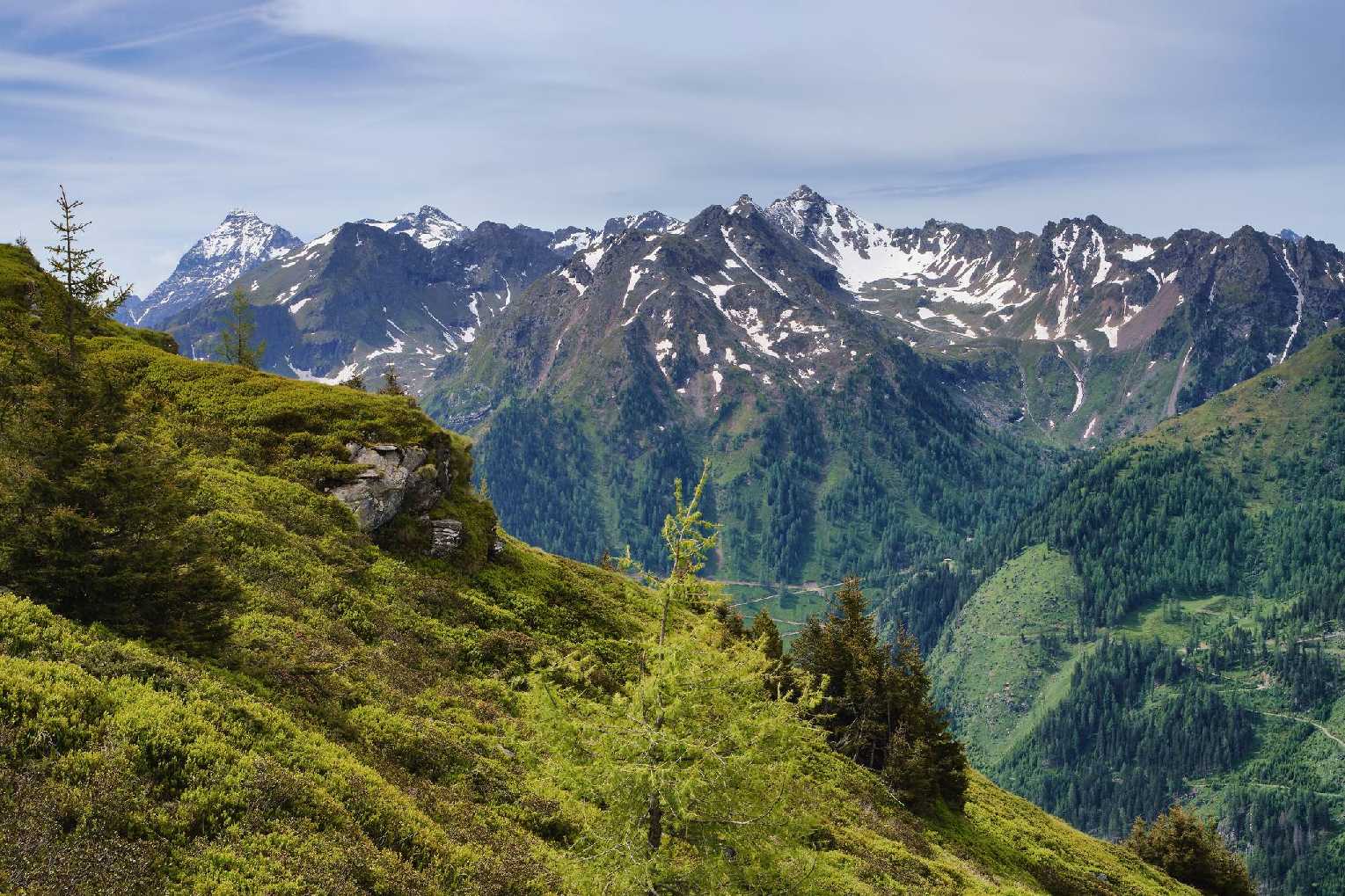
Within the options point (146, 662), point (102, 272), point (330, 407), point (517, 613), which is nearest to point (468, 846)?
point (146, 662)

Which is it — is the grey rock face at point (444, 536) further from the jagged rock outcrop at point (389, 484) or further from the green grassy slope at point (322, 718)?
the jagged rock outcrop at point (389, 484)

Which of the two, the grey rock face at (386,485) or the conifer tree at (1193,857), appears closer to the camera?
the grey rock face at (386,485)

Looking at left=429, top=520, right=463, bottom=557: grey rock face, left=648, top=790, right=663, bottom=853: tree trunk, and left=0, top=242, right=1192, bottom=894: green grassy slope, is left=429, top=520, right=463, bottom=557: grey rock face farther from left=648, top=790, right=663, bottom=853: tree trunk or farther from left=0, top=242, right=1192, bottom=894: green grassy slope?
left=648, top=790, right=663, bottom=853: tree trunk

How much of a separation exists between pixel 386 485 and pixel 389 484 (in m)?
0.14

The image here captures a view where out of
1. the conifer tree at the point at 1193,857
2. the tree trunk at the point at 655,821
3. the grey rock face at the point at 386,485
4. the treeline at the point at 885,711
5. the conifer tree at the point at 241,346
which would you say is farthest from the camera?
the conifer tree at the point at 241,346

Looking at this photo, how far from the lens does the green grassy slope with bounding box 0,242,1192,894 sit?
13703 millimetres

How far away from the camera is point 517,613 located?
3722 centimetres

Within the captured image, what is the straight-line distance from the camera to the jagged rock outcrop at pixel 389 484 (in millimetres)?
36844

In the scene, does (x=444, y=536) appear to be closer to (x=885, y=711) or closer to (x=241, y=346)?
(x=885, y=711)

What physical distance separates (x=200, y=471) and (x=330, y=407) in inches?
346

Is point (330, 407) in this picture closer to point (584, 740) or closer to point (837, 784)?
point (584, 740)

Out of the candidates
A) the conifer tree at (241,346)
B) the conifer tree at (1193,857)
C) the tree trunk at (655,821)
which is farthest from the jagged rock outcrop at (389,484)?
the conifer tree at (1193,857)

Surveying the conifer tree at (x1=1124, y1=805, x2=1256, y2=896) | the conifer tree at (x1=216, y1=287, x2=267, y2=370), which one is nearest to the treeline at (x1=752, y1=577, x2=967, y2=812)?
Result: the conifer tree at (x1=1124, y1=805, x2=1256, y2=896)

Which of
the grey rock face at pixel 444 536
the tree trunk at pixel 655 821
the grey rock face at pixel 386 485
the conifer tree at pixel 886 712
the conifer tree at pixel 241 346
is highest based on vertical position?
the conifer tree at pixel 241 346
